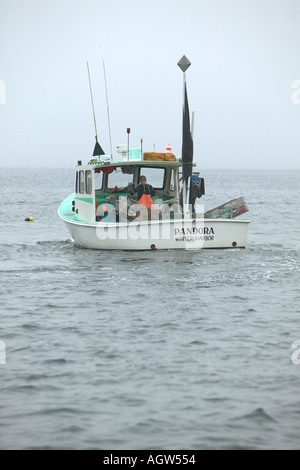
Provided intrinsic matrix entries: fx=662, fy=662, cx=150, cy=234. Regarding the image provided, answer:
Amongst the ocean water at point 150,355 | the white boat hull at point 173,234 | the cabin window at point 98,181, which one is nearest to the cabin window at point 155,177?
the cabin window at point 98,181

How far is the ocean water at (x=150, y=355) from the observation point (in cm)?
676

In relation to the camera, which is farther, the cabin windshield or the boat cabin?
the cabin windshield

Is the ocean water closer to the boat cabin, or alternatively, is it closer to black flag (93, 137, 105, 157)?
the boat cabin

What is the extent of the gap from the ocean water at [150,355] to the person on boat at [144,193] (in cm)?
179

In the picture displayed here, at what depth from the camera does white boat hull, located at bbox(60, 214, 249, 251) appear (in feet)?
55.0


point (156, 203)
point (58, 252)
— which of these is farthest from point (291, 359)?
point (58, 252)

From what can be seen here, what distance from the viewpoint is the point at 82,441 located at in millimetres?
6523

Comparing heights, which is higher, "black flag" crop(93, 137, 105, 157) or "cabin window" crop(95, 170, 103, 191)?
"black flag" crop(93, 137, 105, 157)

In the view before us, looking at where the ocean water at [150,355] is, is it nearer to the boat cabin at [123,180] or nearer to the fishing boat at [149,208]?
the fishing boat at [149,208]

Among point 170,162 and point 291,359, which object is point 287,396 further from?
point 170,162

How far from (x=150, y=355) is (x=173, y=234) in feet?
26.4

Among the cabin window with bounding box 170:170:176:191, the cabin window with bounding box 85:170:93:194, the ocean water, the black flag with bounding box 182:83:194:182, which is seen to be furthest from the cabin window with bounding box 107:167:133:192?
the ocean water

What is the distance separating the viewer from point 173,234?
55.3ft

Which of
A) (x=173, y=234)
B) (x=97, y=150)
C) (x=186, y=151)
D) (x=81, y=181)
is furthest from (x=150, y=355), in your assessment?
(x=97, y=150)
